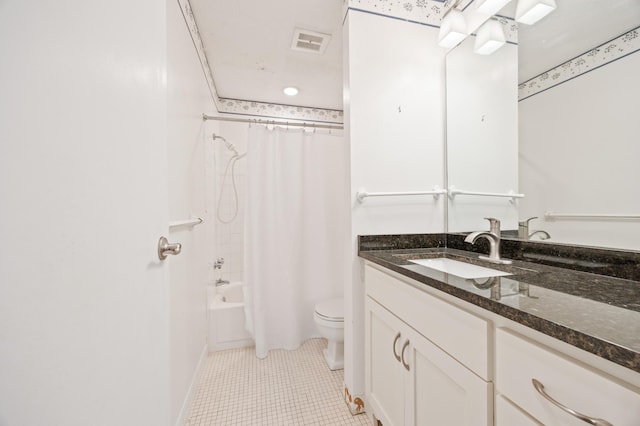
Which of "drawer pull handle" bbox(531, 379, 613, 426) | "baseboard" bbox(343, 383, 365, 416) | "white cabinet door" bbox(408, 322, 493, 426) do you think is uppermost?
"drawer pull handle" bbox(531, 379, 613, 426)

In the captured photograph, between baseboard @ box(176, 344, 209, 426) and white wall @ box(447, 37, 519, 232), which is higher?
white wall @ box(447, 37, 519, 232)

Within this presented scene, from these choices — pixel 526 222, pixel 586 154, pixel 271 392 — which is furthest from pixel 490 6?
pixel 271 392

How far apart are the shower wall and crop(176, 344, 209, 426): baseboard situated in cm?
97

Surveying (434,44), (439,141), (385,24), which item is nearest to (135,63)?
(385,24)

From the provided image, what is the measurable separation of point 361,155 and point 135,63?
1043mm

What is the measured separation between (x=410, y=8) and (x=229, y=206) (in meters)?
2.34

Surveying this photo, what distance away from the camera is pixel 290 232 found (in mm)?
2064

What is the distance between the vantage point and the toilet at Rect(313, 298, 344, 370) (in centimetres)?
168

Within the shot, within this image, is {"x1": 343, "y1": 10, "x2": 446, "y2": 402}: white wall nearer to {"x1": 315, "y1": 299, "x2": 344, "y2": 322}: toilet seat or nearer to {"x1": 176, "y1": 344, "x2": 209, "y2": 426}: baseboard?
{"x1": 315, "y1": 299, "x2": 344, "y2": 322}: toilet seat

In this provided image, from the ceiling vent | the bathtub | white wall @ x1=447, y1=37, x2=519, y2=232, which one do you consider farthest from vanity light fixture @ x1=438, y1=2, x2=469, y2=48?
the bathtub

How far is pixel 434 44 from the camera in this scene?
1495mm

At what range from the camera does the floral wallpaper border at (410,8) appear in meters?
1.37

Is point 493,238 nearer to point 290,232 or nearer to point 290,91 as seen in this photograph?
point 290,232

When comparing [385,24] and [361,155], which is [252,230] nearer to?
[361,155]
